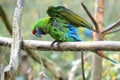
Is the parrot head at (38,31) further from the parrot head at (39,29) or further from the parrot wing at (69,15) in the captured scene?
the parrot wing at (69,15)

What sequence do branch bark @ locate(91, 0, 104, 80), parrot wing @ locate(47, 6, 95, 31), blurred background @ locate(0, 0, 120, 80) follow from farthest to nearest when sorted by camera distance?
blurred background @ locate(0, 0, 120, 80), branch bark @ locate(91, 0, 104, 80), parrot wing @ locate(47, 6, 95, 31)

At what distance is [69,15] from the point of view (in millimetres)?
1420

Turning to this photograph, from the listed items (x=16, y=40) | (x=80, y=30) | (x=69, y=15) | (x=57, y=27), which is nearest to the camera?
(x=16, y=40)

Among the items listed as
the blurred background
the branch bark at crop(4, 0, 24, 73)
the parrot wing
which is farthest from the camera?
the blurred background

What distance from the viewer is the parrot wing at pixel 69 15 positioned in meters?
1.39

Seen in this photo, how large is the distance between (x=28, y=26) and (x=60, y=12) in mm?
2355

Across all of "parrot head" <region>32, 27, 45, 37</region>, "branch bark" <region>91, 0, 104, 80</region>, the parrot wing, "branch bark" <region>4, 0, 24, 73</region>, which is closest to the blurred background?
Result: "branch bark" <region>91, 0, 104, 80</region>

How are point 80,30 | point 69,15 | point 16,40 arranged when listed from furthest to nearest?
1. point 80,30
2. point 69,15
3. point 16,40

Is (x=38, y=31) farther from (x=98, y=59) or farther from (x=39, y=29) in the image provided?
(x=98, y=59)

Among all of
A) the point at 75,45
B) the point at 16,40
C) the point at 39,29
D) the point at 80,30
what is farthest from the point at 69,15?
the point at 80,30

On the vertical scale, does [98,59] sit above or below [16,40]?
below

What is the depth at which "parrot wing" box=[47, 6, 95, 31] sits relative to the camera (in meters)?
1.39

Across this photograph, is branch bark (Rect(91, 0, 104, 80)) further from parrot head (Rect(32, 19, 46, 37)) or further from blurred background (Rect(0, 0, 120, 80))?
blurred background (Rect(0, 0, 120, 80))

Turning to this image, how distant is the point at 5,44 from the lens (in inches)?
64.1
